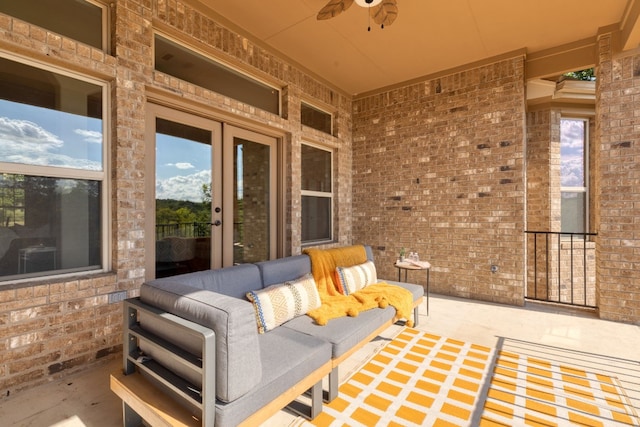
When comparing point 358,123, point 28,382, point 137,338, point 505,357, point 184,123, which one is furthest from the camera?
point 358,123

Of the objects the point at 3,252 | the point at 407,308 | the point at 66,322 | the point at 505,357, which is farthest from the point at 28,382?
the point at 505,357

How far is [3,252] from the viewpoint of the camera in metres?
2.16

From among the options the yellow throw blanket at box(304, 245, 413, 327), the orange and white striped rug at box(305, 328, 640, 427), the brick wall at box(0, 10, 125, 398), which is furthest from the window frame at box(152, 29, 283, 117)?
the orange and white striped rug at box(305, 328, 640, 427)

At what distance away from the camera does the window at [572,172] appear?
17.7 ft

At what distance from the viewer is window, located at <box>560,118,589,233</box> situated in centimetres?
540

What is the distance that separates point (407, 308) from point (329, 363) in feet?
4.14

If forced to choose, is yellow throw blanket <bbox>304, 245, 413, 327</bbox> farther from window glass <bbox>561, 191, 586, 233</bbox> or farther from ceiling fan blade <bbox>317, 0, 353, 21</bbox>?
window glass <bbox>561, 191, 586, 233</bbox>

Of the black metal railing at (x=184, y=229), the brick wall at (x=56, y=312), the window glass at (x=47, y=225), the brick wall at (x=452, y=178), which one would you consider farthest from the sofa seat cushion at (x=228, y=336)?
the brick wall at (x=452, y=178)

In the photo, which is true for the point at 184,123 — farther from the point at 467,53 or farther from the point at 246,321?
the point at 467,53

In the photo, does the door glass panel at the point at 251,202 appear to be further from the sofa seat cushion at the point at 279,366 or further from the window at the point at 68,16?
the sofa seat cushion at the point at 279,366

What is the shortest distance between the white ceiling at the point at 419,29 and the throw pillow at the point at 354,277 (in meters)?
2.71

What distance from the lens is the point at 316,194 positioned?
16.3 feet

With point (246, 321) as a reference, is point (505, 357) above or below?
below

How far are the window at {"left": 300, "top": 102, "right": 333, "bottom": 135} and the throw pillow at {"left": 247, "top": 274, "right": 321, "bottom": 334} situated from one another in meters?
2.90
